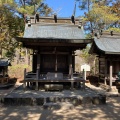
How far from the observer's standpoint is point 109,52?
16.2 meters

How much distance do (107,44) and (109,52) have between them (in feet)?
7.36

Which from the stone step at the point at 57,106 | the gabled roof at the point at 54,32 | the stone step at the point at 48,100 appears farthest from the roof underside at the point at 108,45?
the stone step at the point at 57,106

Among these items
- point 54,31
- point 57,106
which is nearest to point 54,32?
point 54,31

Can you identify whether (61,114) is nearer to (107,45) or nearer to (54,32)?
(54,32)

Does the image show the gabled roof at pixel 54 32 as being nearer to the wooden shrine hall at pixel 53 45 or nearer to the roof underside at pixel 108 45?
the wooden shrine hall at pixel 53 45

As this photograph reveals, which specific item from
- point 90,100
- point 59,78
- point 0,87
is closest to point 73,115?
point 90,100

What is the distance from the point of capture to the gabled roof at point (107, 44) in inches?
656

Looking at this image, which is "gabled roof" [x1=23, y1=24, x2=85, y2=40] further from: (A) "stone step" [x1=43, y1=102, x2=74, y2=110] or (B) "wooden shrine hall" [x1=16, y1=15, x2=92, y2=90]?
(A) "stone step" [x1=43, y1=102, x2=74, y2=110]

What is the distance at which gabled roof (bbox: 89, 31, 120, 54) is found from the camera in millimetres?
16656

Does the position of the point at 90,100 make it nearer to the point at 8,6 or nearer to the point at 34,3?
the point at 8,6

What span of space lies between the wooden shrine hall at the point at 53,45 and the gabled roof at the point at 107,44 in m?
2.79

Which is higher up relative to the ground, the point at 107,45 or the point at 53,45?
the point at 107,45

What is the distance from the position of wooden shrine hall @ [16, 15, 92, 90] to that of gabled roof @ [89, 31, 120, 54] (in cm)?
279

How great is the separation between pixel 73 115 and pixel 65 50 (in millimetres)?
6882
